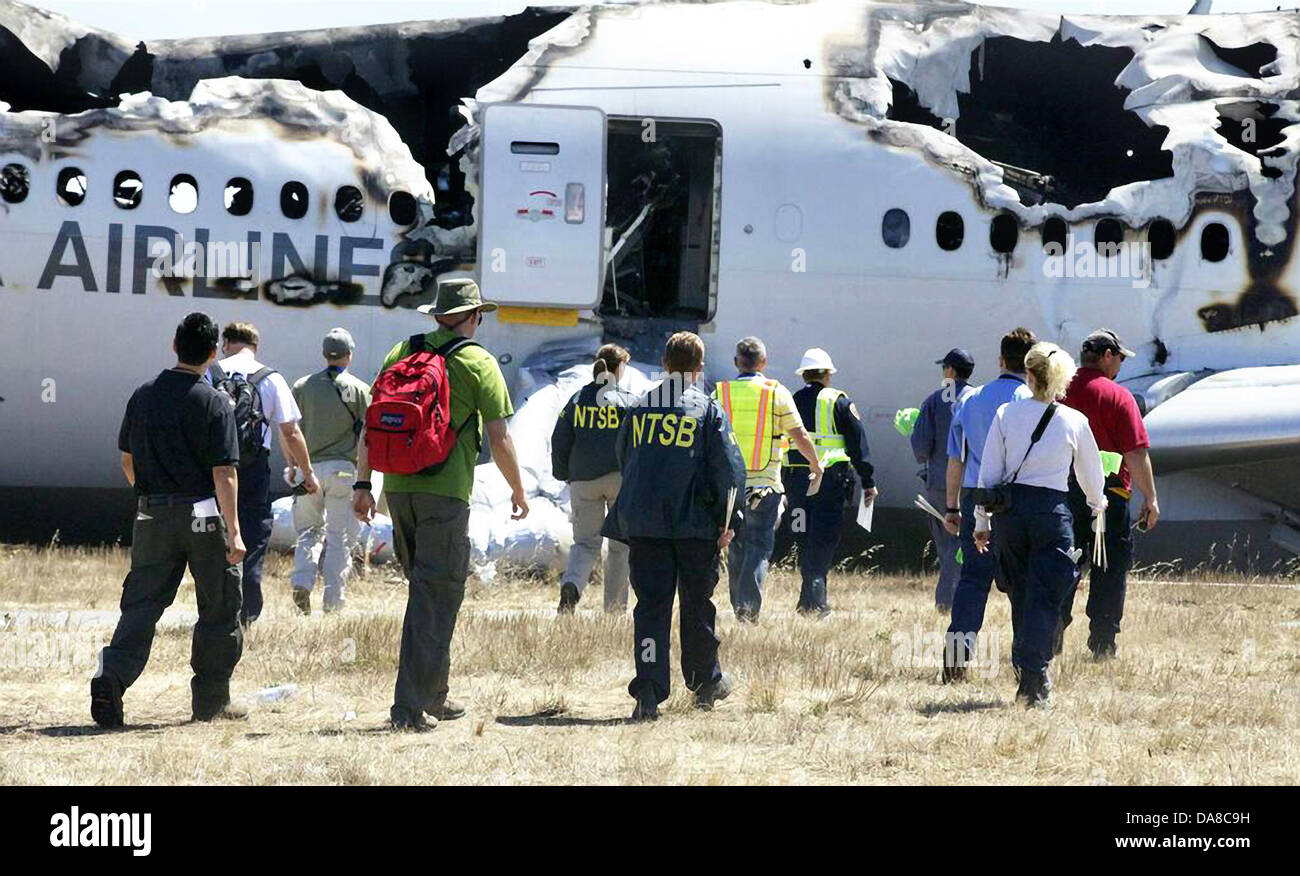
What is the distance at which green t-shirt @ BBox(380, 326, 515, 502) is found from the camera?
28.3 feet

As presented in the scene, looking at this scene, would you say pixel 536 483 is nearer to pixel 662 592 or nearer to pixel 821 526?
pixel 821 526

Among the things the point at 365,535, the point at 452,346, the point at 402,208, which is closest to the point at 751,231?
the point at 402,208

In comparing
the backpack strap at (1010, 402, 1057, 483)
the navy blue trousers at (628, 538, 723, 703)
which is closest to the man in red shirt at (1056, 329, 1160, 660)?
the backpack strap at (1010, 402, 1057, 483)

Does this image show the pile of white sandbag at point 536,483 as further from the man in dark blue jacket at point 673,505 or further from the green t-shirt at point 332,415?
the man in dark blue jacket at point 673,505

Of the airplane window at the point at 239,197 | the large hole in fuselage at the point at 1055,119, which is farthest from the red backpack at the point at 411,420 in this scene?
the large hole in fuselage at the point at 1055,119

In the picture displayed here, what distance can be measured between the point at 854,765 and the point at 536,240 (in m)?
9.18

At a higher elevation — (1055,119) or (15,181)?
(1055,119)

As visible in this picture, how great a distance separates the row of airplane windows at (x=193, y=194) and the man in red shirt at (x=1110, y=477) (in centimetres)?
783

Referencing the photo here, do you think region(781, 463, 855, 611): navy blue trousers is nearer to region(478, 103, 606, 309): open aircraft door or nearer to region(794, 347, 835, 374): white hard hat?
region(794, 347, 835, 374): white hard hat

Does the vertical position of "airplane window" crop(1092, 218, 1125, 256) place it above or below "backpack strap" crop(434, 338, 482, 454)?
above

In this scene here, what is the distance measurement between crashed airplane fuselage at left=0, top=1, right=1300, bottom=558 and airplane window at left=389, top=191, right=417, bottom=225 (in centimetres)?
2

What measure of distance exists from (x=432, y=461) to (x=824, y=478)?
18.8ft

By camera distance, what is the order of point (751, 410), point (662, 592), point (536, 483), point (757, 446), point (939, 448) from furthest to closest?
point (536, 483), point (939, 448), point (757, 446), point (751, 410), point (662, 592)

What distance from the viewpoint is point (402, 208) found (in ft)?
54.5
